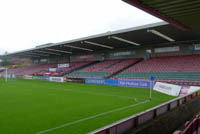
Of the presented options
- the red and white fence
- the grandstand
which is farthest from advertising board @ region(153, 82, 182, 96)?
the red and white fence

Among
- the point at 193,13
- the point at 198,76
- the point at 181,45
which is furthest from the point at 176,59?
the point at 193,13

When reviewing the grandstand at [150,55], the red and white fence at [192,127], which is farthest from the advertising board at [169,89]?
the red and white fence at [192,127]

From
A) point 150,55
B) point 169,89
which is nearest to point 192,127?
point 169,89

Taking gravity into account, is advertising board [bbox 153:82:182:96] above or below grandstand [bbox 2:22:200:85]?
below

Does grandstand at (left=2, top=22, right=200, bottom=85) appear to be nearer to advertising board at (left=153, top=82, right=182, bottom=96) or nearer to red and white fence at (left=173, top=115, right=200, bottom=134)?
advertising board at (left=153, top=82, right=182, bottom=96)

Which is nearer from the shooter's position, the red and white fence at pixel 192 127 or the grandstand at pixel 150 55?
the red and white fence at pixel 192 127

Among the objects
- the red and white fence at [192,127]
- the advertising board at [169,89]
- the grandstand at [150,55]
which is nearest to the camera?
the red and white fence at [192,127]

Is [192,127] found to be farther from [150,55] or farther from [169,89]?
[150,55]

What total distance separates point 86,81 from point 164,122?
22.1 metres

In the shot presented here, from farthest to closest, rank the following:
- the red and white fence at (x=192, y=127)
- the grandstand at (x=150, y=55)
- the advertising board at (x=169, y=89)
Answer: the grandstand at (x=150, y=55), the advertising board at (x=169, y=89), the red and white fence at (x=192, y=127)

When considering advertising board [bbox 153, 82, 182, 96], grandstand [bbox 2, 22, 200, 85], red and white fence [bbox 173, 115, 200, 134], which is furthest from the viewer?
grandstand [bbox 2, 22, 200, 85]

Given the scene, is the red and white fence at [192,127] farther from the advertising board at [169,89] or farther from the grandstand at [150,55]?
the grandstand at [150,55]

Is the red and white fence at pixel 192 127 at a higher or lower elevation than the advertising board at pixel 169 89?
higher

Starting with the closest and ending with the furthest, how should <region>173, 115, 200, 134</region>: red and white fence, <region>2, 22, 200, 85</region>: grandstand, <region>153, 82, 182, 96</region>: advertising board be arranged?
<region>173, 115, 200, 134</region>: red and white fence → <region>153, 82, 182, 96</region>: advertising board → <region>2, 22, 200, 85</region>: grandstand
